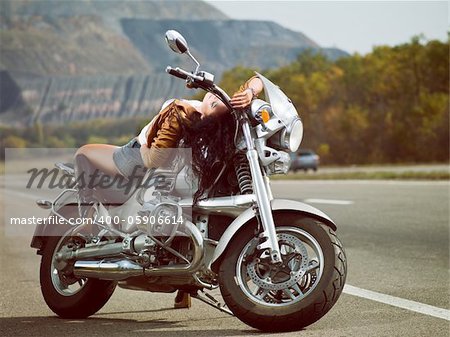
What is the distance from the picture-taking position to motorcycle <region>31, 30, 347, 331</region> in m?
6.24

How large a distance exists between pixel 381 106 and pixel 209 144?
96919mm

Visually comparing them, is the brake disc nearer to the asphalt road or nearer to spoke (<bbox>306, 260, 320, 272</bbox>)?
A: spoke (<bbox>306, 260, 320, 272</bbox>)

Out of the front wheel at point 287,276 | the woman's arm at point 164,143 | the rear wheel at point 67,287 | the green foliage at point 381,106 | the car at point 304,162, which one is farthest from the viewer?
the green foliage at point 381,106

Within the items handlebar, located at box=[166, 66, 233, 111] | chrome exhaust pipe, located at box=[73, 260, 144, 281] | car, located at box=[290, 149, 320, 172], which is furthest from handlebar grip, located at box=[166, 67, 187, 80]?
car, located at box=[290, 149, 320, 172]

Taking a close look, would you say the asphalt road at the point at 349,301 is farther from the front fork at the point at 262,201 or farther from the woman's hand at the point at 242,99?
the woman's hand at the point at 242,99

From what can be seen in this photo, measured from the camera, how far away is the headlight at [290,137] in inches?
251

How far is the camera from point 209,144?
6547mm

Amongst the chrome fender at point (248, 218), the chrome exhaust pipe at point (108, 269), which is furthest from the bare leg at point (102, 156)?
the chrome fender at point (248, 218)

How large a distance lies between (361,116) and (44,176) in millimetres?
95899

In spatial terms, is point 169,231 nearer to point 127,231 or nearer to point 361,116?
point 127,231

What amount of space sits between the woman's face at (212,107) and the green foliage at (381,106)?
236 feet

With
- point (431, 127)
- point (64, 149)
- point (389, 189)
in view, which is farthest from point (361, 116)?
point (64, 149)

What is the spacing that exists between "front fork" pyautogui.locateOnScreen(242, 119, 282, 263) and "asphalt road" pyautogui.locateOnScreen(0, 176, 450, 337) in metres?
0.53

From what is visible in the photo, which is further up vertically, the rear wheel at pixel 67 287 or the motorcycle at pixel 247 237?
the motorcycle at pixel 247 237
